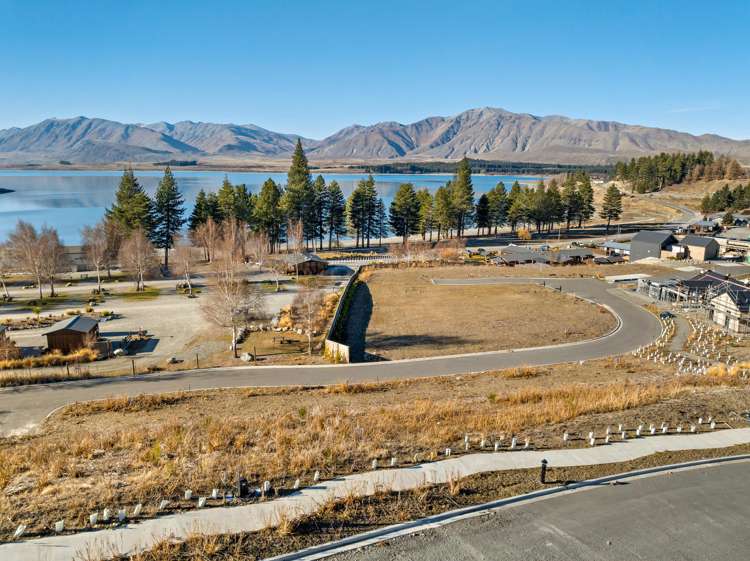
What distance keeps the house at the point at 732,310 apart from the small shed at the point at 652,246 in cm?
2871

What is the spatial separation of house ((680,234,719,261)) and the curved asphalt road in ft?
130

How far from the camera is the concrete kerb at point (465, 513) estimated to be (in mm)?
8703

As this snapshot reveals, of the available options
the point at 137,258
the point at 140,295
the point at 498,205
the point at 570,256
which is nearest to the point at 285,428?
the point at 140,295

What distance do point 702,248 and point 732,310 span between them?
33104mm

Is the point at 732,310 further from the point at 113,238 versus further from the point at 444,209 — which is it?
the point at 113,238

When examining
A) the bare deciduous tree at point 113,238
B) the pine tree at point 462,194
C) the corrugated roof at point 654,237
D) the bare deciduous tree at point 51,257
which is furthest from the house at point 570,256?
the bare deciduous tree at point 51,257

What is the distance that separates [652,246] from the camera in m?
64.8

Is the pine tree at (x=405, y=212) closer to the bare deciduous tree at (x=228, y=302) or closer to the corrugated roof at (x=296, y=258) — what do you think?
the corrugated roof at (x=296, y=258)

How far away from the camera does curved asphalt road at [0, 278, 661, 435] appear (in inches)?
794

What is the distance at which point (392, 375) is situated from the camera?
78.8 ft

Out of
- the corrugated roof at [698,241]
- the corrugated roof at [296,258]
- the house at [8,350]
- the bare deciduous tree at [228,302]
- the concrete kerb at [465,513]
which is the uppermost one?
the corrugated roof at [698,241]

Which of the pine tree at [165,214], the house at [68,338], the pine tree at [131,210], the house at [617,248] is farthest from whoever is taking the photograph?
the house at [617,248]

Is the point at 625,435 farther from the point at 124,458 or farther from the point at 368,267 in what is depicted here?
the point at 368,267

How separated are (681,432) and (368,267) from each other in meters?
49.5
